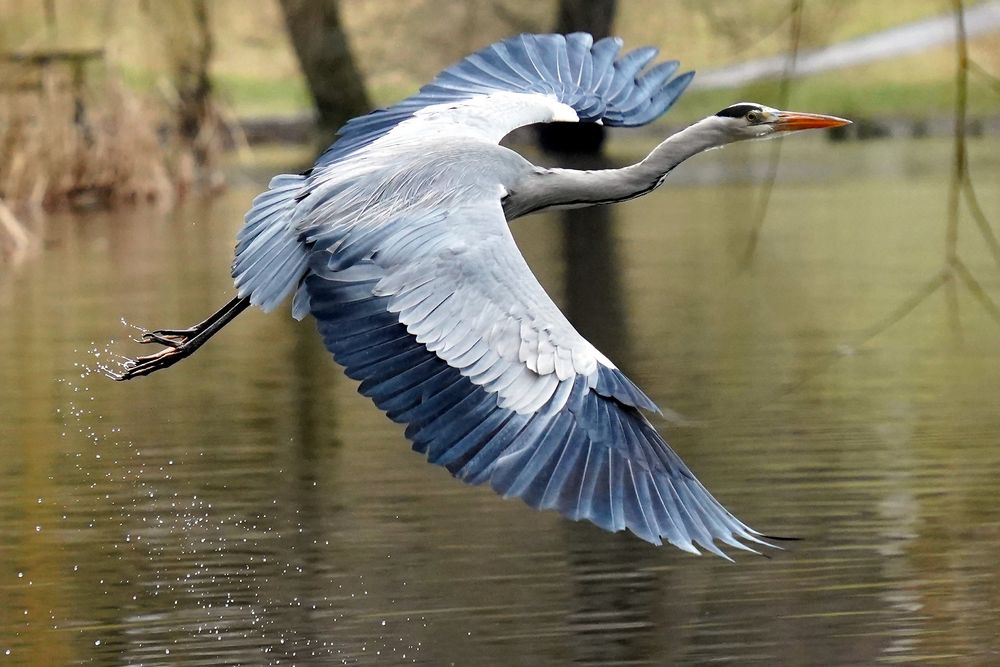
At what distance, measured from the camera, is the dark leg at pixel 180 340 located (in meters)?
8.36

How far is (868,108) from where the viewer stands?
4569cm

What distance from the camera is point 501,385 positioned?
6391 mm

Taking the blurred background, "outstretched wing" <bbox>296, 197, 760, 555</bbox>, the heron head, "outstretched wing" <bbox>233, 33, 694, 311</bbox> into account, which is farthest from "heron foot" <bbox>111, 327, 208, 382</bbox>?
the heron head

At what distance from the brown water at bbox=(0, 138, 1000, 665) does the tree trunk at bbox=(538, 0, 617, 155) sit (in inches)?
759

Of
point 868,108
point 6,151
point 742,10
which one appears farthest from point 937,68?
point 6,151

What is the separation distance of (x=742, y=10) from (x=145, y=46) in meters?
10.4

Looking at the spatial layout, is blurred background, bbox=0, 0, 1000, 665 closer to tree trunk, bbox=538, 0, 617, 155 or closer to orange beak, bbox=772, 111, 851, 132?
orange beak, bbox=772, 111, 851, 132

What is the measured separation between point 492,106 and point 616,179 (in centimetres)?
82

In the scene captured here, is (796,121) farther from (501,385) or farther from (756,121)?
(501,385)

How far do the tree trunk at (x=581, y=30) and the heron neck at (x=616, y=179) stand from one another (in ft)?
88.5

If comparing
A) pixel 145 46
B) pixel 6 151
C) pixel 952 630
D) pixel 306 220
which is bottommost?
pixel 952 630

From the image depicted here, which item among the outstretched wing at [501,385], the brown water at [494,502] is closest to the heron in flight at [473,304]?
the outstretched wing at [501,385]

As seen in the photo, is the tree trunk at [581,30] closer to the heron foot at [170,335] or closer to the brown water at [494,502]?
the brown water at [494,502]

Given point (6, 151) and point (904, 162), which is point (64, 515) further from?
point (904, 162)
